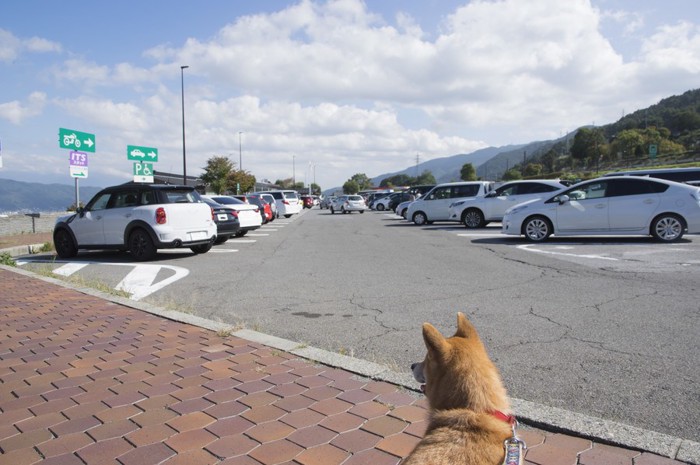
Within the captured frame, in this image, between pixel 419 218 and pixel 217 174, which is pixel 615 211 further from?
pixel 217 174

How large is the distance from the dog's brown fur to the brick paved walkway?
3.73 ft

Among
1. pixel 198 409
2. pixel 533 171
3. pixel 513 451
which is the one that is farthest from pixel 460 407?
pixel 533 171

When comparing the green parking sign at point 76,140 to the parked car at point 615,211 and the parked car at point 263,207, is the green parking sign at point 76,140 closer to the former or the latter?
the parked car at point 263,207

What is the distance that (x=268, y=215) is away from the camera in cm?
2684

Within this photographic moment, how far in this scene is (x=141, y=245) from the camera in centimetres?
1147

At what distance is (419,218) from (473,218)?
4.03 metres

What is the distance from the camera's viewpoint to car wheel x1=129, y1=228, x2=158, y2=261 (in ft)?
37.3

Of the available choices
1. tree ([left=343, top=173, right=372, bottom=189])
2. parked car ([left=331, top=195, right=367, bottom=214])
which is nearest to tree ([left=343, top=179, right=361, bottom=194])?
tree ([left=343, top=173, right=372, bottom=189])

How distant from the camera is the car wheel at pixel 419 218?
2320 centimetres

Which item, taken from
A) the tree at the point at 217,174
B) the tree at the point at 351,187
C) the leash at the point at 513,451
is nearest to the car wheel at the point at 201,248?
the leash at the point at 513,451

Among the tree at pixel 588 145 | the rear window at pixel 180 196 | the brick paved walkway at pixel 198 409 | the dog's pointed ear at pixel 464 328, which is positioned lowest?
the brick paved walkway at pixel 198 409

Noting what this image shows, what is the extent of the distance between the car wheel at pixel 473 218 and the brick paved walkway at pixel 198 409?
52.5ft

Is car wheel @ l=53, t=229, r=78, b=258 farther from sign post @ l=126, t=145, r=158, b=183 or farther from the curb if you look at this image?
sign post @ l=126, t=145, r=158, b=183

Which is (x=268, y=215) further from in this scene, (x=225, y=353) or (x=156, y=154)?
(x=225, y=353)
